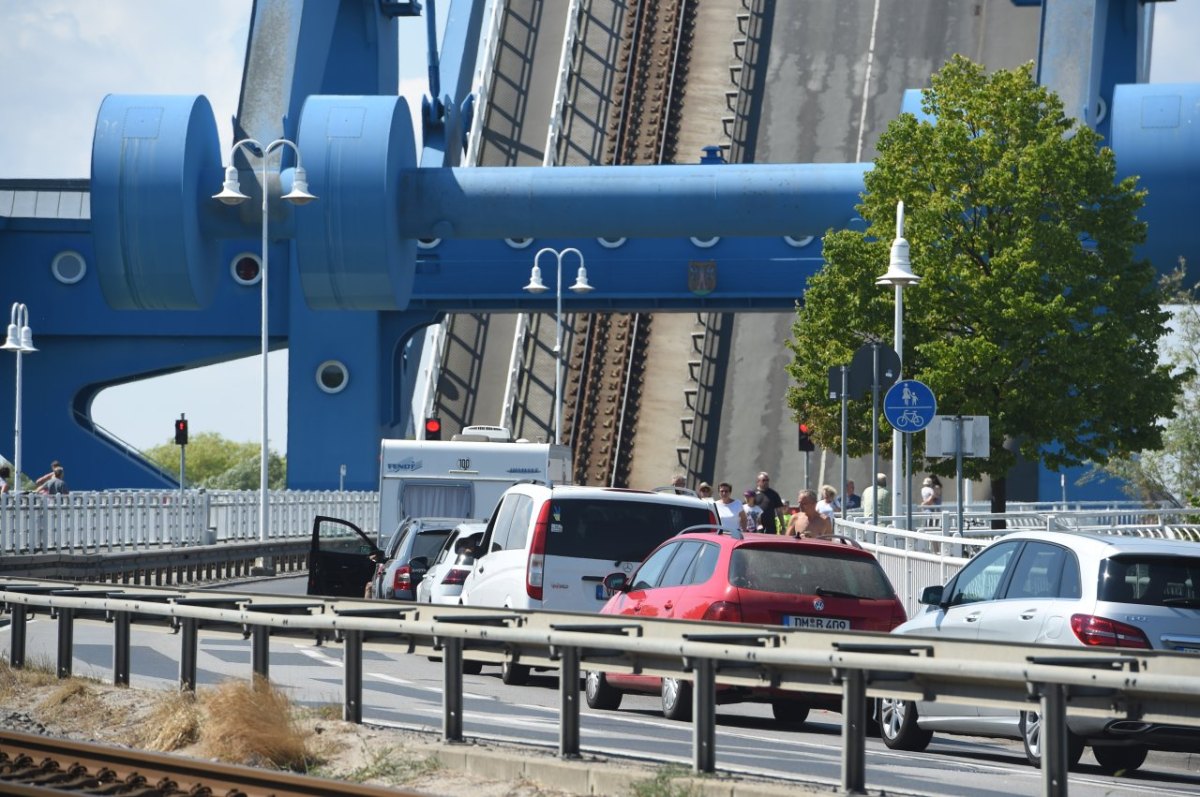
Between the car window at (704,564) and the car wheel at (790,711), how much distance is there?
1112 mm

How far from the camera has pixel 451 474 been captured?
3338 cm

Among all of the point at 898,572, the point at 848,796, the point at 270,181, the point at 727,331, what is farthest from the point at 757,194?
the point at 848,796

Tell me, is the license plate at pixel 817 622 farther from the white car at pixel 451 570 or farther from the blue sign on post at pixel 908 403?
the blue sign on post at pixel 908 403

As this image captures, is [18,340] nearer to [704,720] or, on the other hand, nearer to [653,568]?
[653,568]

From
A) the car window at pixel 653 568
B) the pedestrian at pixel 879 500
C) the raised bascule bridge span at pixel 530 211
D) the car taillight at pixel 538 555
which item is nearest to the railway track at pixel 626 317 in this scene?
the raised bascule bridge span at pixel 530 211

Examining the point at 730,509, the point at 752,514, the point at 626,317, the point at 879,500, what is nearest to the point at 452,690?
the point at 730,509

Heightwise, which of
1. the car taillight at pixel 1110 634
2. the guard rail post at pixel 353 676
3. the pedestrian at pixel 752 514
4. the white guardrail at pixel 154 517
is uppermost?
the car taillight at pixel 1110 634

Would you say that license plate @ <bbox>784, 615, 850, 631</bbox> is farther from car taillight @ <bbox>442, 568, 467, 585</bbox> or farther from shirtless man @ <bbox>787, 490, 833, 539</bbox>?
shirtless man @ <bbox>787, 490, 833, 539</bbox>

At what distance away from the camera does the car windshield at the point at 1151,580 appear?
12594 mm

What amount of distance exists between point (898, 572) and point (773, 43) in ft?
125

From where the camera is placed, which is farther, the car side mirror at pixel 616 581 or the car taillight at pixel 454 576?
the car taillight at pixel 454 576

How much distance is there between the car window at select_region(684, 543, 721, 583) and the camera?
1553cm

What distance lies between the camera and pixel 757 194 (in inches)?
1479

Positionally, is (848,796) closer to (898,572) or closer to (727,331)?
(898,572)
